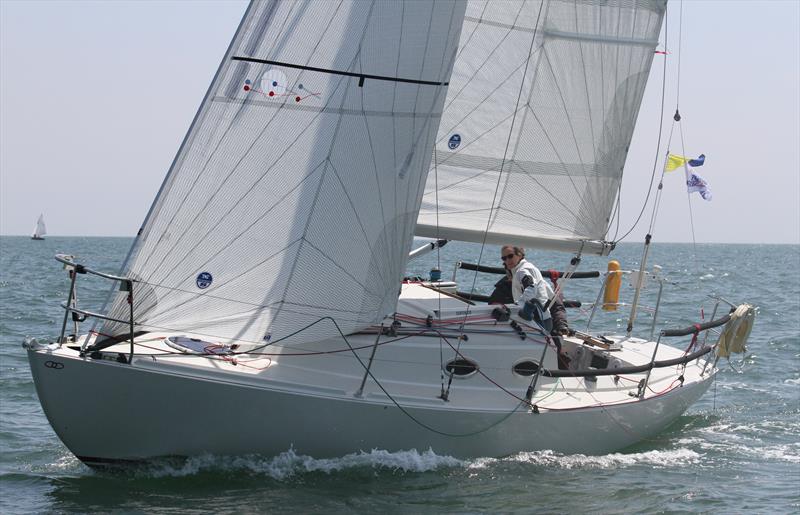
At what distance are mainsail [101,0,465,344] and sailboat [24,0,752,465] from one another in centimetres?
1

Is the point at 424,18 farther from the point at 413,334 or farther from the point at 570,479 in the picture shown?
the point at 570,479

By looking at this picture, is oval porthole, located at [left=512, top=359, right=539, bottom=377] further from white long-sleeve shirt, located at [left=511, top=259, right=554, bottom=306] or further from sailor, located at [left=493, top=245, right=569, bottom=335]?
white long-sleeve shirt, located at [left=511, top=259, right=554, bottom=306]

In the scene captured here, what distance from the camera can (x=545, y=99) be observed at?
9602 mm

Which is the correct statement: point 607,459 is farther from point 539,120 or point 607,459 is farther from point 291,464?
point 539,120

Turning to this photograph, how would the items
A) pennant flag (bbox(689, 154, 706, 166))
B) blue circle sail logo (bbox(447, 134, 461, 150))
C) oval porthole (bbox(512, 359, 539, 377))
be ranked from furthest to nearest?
pennant flag (bbox(689, 154, 706, 166))
blue circle sail logo (bbox(447, 134, 461, 150))
oval porthole (bbox(512, 359, 539, 377))

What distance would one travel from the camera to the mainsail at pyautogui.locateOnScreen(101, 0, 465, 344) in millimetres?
7215

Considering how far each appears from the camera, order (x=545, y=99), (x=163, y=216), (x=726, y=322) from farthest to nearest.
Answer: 1. (x=726, y=322)
2. (x=545, y=99)
3. (x=163, y=216)

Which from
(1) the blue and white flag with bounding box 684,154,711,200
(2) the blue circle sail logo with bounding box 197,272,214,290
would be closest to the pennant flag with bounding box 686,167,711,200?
(1) the blue and white flag with bounding box 684,154,711,200

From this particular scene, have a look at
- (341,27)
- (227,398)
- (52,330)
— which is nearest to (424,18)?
(341,27)

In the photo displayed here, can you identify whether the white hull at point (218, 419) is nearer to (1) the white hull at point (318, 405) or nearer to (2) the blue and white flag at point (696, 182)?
(1) the white hull at point (318, 405)

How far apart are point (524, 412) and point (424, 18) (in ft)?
11.2

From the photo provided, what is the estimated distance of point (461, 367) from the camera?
844 cm

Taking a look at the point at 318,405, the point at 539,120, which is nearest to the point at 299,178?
the point at 318,405

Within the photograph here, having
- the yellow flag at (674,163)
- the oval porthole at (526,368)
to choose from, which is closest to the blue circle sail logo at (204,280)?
the oval porthole at (526,368)
